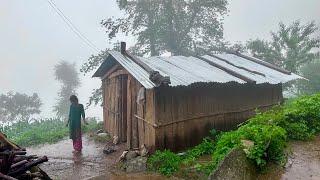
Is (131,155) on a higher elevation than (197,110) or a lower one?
lower

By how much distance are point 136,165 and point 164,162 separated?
3.47 feet

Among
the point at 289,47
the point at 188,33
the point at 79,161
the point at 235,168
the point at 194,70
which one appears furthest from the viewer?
the point at 188,33

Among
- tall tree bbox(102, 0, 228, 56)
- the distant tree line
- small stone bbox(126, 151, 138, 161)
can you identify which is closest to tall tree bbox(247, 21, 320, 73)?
the distant tree line

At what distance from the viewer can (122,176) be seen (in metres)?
10.1

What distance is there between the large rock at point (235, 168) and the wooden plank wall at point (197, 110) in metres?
4.05

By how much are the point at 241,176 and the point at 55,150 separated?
10508 millimetres

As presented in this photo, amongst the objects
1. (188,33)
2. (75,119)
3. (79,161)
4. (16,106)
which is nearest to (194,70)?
(75,119)

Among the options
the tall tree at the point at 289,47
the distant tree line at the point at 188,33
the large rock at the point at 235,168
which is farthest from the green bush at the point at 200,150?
the tall tree at the point at 289,47

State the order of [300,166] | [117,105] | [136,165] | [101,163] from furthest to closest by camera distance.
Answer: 1. [117,105]
2. [101,163]
3. [136,165]
4. [300,166]

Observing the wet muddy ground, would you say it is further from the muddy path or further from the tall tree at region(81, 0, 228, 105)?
the tall tree at region(81, 0, 228, 105)

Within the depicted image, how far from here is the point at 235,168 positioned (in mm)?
7078

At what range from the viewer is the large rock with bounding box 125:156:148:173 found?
10602 millimetres

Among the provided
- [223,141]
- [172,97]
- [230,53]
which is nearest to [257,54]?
[230,53]

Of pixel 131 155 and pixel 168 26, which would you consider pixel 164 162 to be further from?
pixel 168 26
